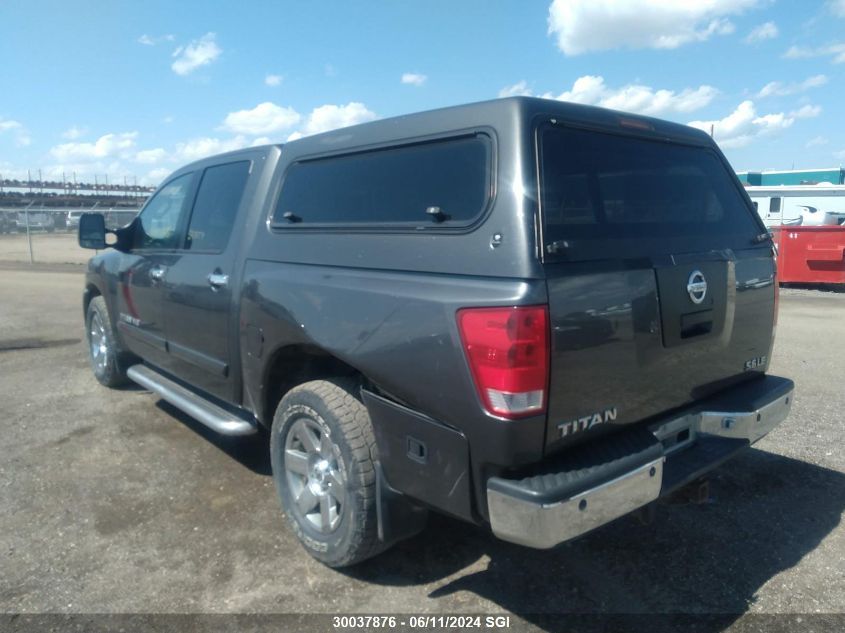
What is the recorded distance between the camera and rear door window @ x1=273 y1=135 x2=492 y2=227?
8.92ft

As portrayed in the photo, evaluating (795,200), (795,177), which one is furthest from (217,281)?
(795,177)

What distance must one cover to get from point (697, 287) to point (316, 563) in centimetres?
221

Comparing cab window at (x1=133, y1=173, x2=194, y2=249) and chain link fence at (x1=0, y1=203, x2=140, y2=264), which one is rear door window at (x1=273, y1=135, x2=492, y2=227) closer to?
cab window at (x1=133, y1=173, x2=194, y2=249)

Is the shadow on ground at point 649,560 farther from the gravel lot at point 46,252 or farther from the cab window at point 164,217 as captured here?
the gravel lot at point 46,252

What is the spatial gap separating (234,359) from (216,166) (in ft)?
4.53

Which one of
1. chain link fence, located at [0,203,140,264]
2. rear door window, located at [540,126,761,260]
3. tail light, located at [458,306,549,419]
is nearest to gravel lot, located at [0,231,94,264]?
chain link fence, located at [0,203,140,264]

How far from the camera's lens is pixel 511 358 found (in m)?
2.33

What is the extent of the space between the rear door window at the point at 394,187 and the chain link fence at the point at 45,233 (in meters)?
7.54

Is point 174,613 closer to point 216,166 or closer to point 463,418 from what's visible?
point 463,418

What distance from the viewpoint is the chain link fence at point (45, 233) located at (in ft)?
69.8

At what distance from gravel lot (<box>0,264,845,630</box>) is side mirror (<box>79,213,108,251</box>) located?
144 centimetres

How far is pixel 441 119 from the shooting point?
9.50 ft

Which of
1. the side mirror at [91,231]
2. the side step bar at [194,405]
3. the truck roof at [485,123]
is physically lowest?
the side step bar at [194,405]

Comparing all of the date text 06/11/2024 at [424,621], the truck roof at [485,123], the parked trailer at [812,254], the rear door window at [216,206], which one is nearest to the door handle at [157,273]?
the rear door window at [216,206]
